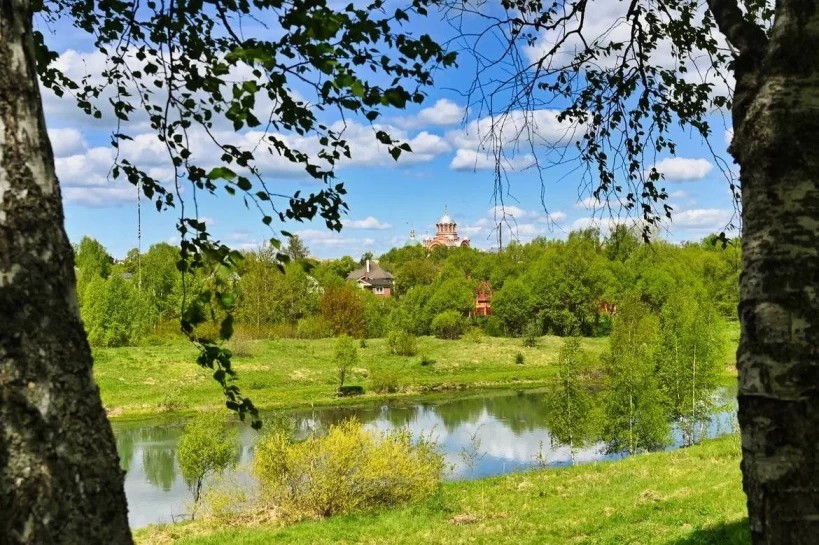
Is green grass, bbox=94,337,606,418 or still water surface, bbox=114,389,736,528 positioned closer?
still water surface, bbox=114,389,736,528

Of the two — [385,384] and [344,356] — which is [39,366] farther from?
[344,356]

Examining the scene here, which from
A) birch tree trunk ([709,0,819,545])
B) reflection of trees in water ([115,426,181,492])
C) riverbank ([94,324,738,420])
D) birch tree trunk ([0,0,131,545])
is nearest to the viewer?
birch tree trunk ([0,0,131,545])

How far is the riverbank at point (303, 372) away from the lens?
40.2 metres

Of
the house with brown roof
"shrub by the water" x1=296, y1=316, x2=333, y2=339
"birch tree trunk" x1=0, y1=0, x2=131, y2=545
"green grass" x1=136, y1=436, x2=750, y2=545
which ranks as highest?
the house with brown roof

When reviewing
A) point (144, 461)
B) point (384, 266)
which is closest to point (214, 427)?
point (144, 461)

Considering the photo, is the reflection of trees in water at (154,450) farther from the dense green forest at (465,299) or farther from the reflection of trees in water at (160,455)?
the dense green forest at (465,299)

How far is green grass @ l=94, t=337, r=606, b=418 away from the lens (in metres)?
40.8

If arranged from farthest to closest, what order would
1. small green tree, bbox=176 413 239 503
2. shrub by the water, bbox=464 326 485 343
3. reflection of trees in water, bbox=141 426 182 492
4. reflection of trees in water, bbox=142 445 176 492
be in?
shrub by the water, bbox=464 326 485 343 → reflection of trees in water, bbox=141 426 182 492 → reflection of trees in water, bbox=142 445 176 492 → small green tree, bbox=176 413 239 503

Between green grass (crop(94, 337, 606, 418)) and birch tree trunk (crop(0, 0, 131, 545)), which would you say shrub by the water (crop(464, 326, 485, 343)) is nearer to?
green grass (crop(94, 337, 606, 418))

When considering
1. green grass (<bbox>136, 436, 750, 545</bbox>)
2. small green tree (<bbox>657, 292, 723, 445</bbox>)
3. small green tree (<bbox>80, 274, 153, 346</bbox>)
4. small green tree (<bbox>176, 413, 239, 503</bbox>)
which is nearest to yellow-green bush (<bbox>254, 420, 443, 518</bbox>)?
green grass (<bbox>136, 436, 750, 545</bbox>)

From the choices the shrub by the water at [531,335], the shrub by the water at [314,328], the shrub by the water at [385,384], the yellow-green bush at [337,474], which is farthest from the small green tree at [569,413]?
the shrub by the water at [314,328]

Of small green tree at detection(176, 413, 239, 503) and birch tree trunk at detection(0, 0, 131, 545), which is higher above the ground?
birch tree trunk at detection(0, 0, 131, 545)

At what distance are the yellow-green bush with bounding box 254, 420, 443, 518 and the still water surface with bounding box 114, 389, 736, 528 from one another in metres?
2.02

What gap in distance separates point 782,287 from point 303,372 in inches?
1901
